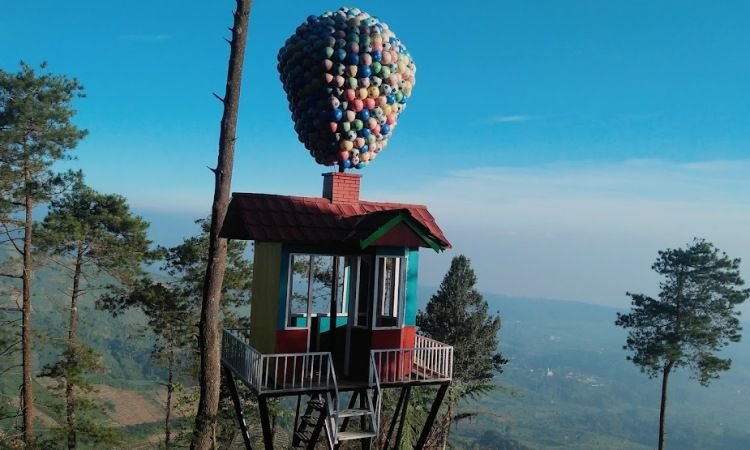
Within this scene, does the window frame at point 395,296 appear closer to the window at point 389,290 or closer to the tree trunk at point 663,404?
the window at point 389,290

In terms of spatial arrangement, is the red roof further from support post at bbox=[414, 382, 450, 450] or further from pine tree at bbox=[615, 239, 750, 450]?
pine tree at bbox=[615, 239, 750, 450]

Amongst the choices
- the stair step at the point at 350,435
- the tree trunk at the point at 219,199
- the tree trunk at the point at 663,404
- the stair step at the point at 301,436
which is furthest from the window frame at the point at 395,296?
the tree trunk at the point at 663,404

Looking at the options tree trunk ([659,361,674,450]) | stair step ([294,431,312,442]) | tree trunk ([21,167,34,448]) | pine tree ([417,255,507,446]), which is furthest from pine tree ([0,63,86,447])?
tree trunk ([659,361,674,450])

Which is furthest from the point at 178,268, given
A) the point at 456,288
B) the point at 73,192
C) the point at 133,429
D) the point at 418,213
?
the point at 133,429

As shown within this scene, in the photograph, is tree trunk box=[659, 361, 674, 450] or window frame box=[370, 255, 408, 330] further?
tree trunk box=[659, 361, 674, 450]

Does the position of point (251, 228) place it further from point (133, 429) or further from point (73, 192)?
point (133, 429)

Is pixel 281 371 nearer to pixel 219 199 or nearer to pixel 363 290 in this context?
pixel 363 290
